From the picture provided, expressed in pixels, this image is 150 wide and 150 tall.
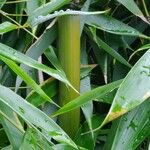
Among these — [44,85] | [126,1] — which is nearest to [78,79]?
[44,85]

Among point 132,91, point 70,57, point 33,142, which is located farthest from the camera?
point 70,57

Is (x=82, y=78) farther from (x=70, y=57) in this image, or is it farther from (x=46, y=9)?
(x=46, y=9)

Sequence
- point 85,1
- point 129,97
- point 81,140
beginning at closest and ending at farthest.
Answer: point 129,97
point 81,140
point 85,1

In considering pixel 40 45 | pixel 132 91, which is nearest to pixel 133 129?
pixel 132 91

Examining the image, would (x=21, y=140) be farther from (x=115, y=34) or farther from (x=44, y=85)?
(x=115, y=34)

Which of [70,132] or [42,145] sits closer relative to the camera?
[42,145]

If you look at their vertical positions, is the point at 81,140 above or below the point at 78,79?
below

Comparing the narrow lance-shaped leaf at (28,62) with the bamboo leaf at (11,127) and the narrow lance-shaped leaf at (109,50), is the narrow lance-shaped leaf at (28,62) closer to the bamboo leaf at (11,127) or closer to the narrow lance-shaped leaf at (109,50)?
the bamboo leaf at (11,127)
